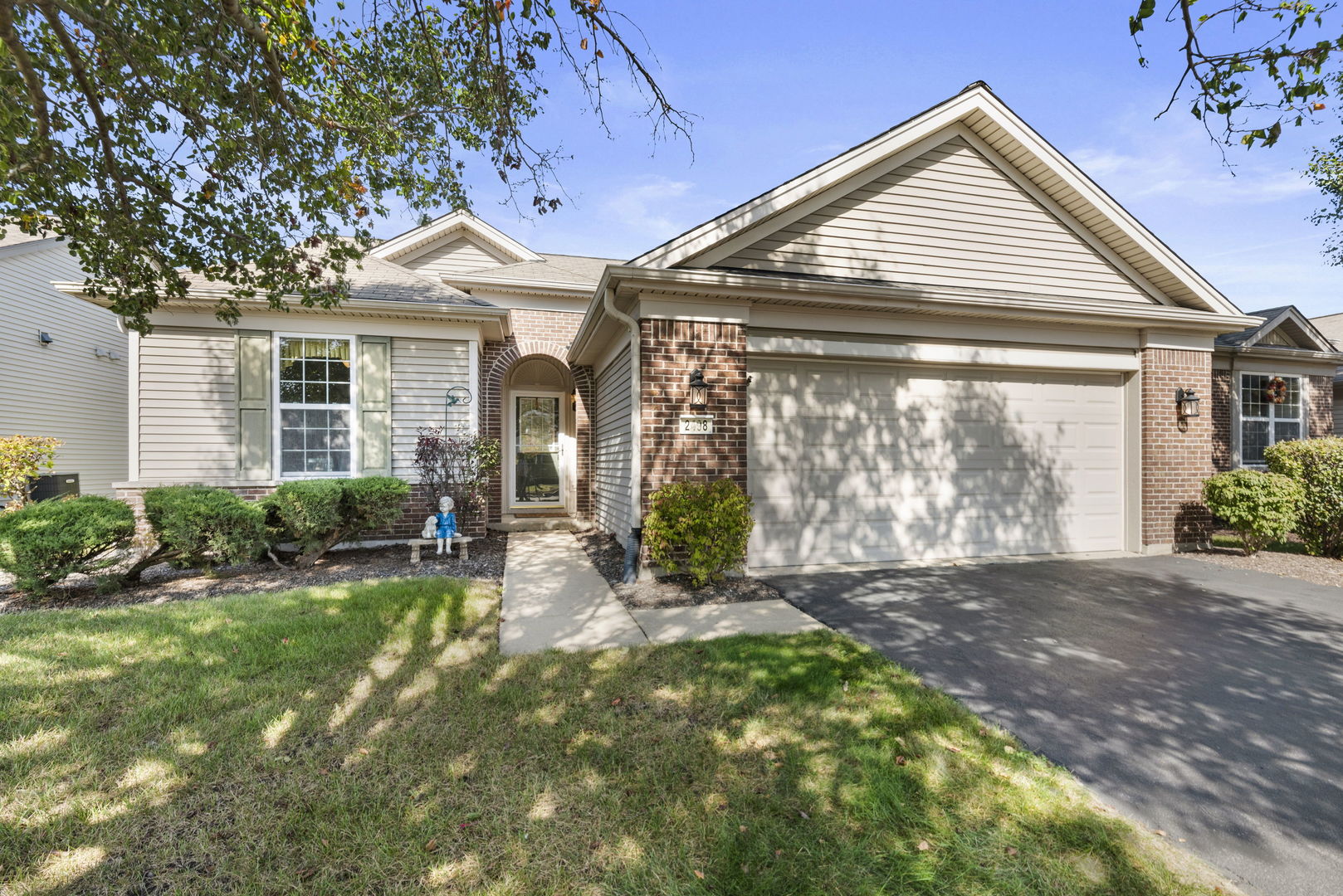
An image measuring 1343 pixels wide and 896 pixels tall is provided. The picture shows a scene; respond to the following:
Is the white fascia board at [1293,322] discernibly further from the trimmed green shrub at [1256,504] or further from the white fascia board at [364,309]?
the white fascia board at [364,309]

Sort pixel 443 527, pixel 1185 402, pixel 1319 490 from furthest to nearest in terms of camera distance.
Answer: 1. pixel 1185 402
2. pixel 443 527
3. pixel 1319 490

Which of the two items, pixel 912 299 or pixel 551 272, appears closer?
pixel 912 299

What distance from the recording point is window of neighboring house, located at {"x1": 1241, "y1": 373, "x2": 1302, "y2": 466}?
10.8m

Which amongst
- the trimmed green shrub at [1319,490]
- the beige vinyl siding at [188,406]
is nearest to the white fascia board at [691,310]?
the beige vinyl siding at [188,406]

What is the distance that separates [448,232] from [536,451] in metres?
5.30

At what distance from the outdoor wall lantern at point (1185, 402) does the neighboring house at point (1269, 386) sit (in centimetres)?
369

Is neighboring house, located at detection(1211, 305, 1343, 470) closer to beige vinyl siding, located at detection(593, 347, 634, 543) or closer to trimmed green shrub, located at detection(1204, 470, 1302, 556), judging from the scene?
trimmed green shrub, located at detection(1204, 470, 1302, 556)

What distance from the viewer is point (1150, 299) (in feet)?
25.8

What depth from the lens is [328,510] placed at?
650 centimetres

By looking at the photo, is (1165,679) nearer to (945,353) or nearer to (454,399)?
(945,353)

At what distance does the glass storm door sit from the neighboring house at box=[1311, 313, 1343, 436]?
54.8 feet

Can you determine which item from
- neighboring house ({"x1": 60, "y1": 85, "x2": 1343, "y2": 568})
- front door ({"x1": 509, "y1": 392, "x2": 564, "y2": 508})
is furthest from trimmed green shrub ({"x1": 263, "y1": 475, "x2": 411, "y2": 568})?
front door ({"x1": 509, "y1": 392, "x2": 564, "y2": 508})

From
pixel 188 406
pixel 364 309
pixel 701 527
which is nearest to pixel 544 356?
pixel 364 309

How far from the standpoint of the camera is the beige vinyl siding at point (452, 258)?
1222 cm
